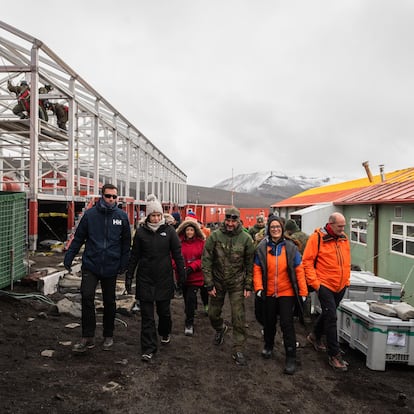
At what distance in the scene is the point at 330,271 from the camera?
169 inches

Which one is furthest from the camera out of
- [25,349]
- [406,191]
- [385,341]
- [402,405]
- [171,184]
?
[171,184]

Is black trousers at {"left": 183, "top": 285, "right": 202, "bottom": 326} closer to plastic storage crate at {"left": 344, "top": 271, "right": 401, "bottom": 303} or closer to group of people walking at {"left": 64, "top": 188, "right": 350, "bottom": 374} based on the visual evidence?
group of people walking at {"left": 64, "top": 188, "right": 350, "bottom": 374}

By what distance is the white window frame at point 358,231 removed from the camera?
9.60m

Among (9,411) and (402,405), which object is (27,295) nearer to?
(9,411)

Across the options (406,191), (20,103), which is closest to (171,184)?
(20,103)

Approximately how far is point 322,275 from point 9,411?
360 centimetres

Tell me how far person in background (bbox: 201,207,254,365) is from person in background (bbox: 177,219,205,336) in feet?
2.55

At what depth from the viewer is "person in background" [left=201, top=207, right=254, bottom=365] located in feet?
14.4

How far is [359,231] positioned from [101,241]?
27.0ft

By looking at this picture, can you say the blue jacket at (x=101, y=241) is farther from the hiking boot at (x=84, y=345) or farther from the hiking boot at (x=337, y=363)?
the hiking boot at (x=337, y=363)

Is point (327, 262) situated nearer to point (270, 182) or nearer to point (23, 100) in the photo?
point (23, 100)

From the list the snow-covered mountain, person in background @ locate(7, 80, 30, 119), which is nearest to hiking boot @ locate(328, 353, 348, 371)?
person in background @ locate(7, 80, 30, 119)

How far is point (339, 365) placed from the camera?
420 cm

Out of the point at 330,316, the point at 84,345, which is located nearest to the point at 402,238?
the point at 330,316
